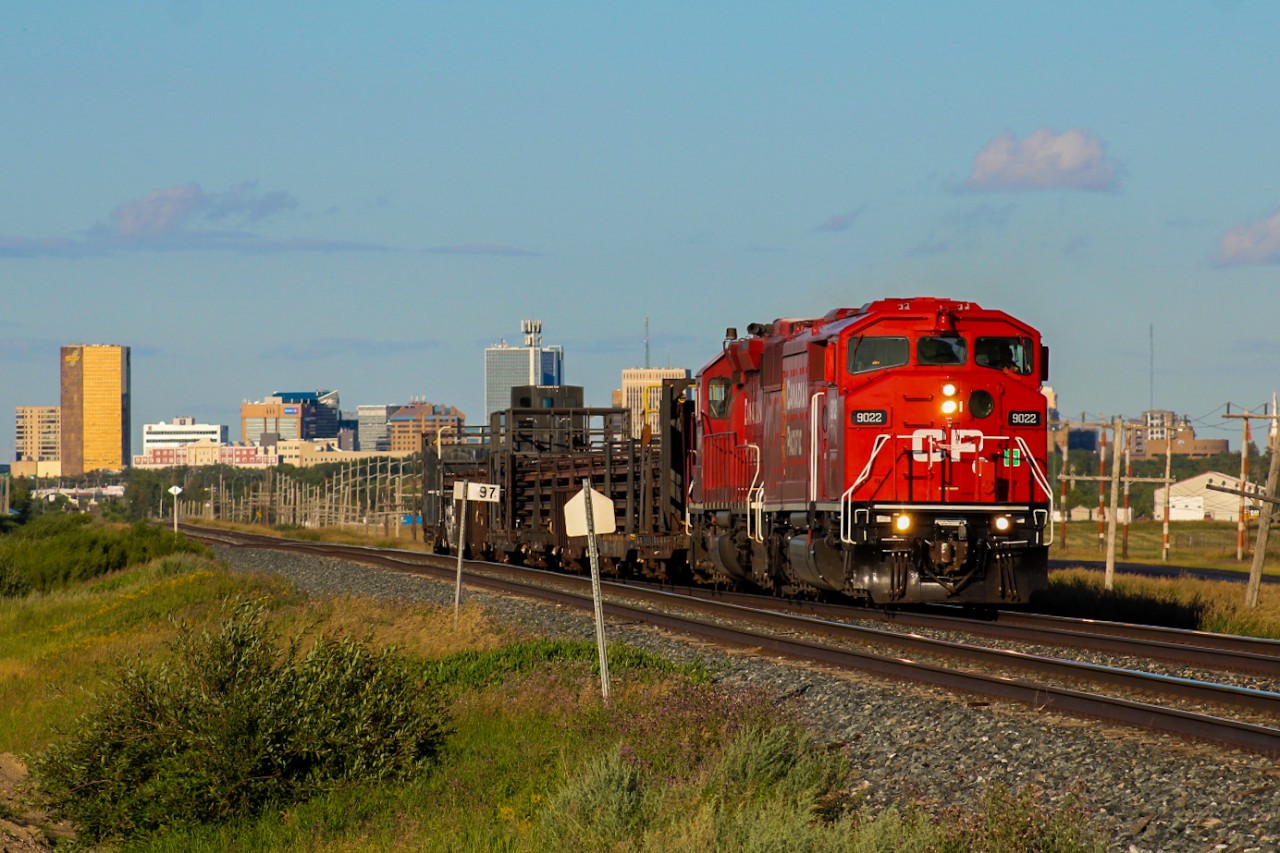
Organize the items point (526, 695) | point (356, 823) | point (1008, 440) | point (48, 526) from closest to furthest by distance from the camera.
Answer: point (356, 823) < point (526, 695) < point (1008, 440) < point (48, 526)

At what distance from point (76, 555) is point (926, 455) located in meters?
38.7

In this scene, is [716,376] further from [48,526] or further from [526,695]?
[48,526]

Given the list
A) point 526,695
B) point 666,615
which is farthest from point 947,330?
point 526,695

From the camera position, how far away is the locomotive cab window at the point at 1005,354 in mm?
20781

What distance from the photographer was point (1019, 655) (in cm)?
1586

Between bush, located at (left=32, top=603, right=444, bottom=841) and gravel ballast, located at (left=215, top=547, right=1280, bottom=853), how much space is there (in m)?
3.75

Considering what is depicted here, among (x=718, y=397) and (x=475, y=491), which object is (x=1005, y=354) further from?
(x=475, y=491)

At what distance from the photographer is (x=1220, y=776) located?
10.3 m

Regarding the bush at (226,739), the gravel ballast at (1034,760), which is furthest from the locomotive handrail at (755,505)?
the bush at (226,739)

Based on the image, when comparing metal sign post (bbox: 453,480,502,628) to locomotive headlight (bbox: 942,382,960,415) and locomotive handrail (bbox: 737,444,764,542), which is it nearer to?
locomotive handrail (bbox: 737,444,764,542)

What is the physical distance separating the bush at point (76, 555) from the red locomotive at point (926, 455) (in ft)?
106

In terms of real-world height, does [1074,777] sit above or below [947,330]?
below

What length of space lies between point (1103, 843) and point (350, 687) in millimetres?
7340

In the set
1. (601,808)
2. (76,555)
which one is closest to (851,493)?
(601,808)
